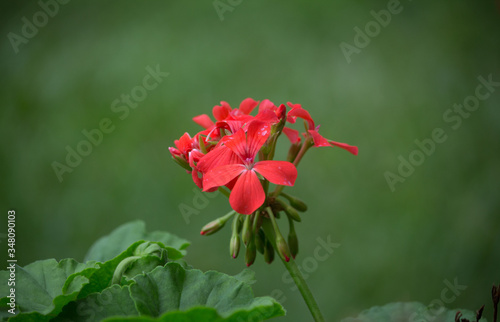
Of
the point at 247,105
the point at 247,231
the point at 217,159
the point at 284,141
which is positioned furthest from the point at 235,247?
the point at 284,141

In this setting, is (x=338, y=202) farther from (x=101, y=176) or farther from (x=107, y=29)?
(x=107, y=29)

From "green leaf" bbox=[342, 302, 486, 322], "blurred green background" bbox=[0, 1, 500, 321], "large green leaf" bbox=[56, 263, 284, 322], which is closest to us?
"large green leaf" bbox=[56, 263, 284, 322]

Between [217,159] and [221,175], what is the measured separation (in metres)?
0.03

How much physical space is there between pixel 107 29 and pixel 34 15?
0.94 ft

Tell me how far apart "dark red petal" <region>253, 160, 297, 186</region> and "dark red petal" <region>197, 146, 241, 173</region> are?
3 centimetres

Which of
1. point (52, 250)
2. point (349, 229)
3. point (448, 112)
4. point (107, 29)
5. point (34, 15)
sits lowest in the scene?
point (349, 229)

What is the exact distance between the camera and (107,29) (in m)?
2.11

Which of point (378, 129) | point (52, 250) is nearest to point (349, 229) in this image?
point (378, 129)

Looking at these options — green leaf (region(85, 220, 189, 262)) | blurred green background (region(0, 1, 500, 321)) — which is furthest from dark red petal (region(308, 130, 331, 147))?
blurred green background (region(0, 1, 500, 321))

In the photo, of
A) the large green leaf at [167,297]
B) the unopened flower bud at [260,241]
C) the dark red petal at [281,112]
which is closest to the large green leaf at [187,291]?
the large green leaf at [167,297]

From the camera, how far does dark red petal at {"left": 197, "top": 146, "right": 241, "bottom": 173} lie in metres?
0.63

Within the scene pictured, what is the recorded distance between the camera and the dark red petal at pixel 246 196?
60 cm

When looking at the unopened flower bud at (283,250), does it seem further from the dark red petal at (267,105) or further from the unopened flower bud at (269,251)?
the dark red petal at (267,105)

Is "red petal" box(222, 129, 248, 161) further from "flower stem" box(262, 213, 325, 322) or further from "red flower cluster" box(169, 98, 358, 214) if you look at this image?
"flower stem" box(262, 213, 325, 322)
